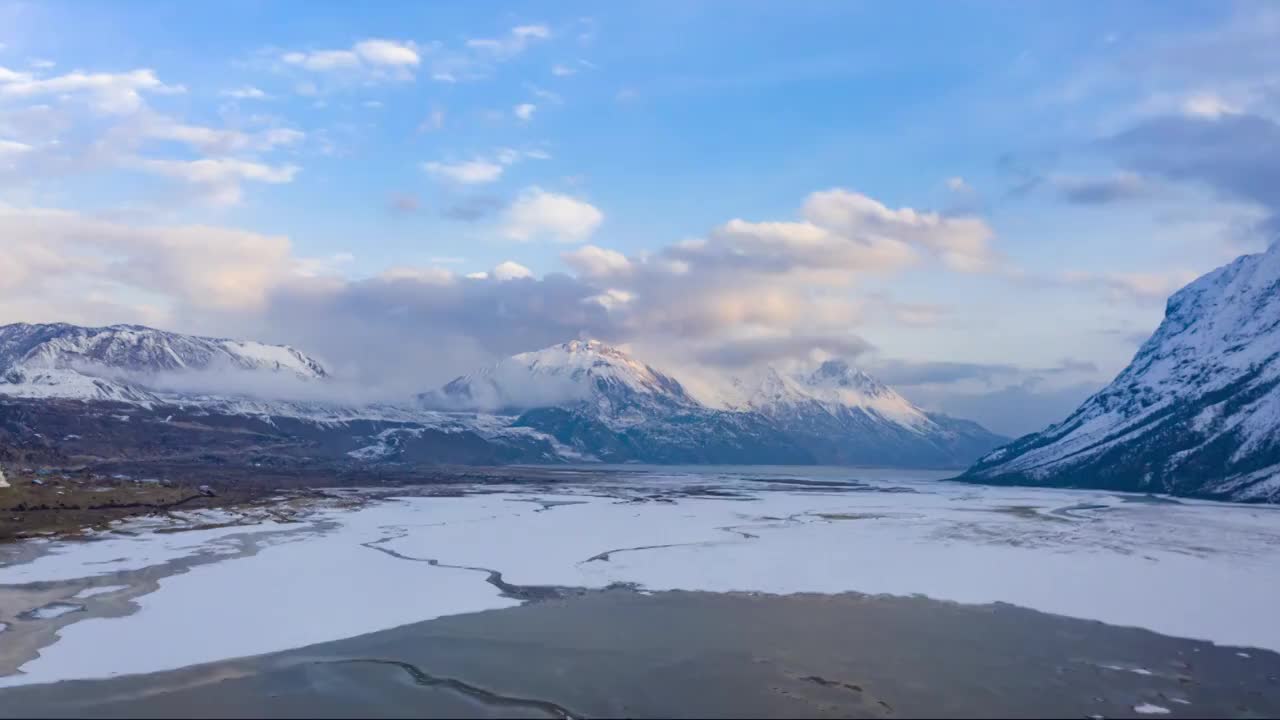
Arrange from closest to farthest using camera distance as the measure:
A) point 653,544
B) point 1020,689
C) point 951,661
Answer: point 1020,689
point 951,661
point 653,544

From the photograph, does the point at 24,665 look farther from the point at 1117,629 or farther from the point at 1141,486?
the point at 1141,486

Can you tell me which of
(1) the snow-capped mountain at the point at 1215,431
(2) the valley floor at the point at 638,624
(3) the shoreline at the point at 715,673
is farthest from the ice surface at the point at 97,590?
(1) the snow-capped mountain at the point at 1215,431

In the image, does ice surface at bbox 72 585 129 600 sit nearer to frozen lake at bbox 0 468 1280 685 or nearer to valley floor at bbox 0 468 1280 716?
frozen lake at bbox 0 468 1280 685

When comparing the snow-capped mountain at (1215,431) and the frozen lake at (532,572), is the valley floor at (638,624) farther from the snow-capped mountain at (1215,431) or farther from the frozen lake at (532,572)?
the snow-capped mountain at (1215,431)

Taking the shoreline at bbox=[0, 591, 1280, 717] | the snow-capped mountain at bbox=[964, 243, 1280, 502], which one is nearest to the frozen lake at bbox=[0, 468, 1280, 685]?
the shoreline at bbox=[0, 591, 1280, 717]

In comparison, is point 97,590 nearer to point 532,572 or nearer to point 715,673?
point 532,572

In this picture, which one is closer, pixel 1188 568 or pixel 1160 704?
pixel 1160 704

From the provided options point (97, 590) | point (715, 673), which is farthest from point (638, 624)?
point (97, 590)

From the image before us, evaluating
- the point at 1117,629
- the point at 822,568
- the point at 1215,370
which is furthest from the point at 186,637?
the point at 1215,370
